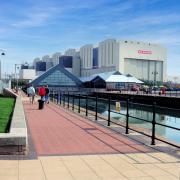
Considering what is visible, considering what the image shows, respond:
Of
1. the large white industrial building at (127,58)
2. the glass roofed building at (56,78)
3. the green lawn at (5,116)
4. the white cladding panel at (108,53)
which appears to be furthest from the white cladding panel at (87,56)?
the green lawn at (5,116)

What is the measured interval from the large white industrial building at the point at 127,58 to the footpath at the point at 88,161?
488 ft

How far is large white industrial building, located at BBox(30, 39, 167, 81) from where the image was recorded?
530ft

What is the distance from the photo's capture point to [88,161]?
7984 mm

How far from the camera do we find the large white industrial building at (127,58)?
530 feet

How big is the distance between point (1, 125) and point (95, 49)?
546ft

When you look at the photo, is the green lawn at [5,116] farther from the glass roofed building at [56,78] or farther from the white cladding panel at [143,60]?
the white cladding panel at [143,60]

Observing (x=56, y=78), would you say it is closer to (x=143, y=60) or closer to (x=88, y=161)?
(x=143, y=60)

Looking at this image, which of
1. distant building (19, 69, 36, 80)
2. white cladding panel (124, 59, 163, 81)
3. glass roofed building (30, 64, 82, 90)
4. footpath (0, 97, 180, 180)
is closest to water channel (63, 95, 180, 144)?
footpath (0, 97, 180, 180)

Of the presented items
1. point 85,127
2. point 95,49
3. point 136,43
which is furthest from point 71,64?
point 85,127

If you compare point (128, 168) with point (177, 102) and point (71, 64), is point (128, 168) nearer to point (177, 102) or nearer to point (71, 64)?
point (177, 102)

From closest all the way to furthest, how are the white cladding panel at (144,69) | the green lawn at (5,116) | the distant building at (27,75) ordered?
the green lawn at (5,116), the white cladding panel at (144,69), the distant building at (27,75)

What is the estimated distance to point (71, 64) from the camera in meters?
192

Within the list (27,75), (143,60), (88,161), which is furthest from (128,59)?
(88,161)

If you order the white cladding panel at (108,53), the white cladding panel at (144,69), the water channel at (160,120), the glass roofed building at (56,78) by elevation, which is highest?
the white cladding panel at (108,53)
